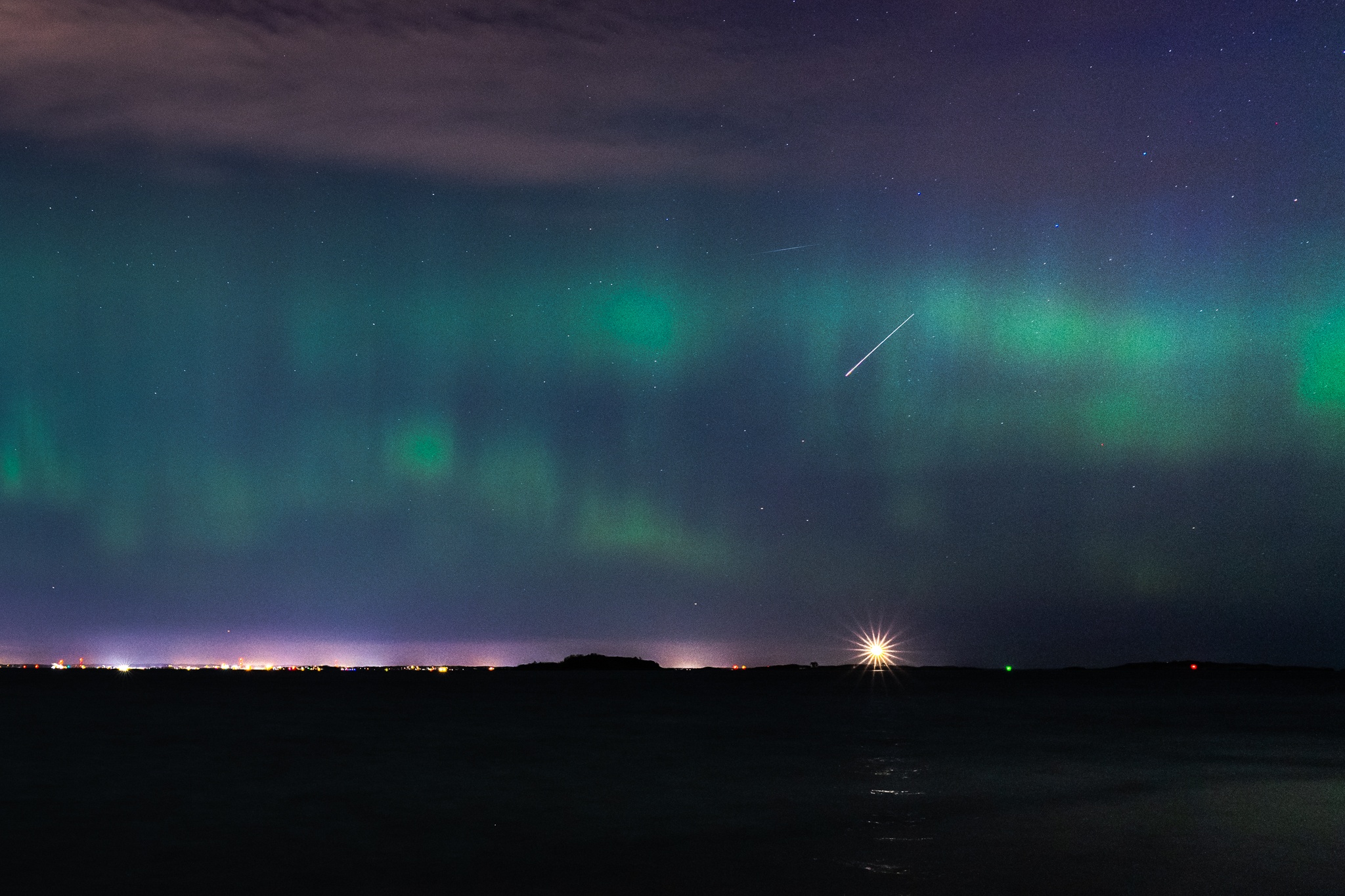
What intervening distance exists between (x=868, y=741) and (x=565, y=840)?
91.3 feet

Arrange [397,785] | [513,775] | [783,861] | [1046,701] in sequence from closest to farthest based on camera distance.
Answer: [783,861] → [397,785] → [513,775] → [1046,701]

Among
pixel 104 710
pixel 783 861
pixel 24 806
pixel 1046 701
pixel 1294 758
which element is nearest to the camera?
pixel 783 861

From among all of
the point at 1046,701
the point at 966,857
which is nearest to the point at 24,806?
the point at 966,857

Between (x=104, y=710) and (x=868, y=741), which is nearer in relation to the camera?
(x=868, y=741)

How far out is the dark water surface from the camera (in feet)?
57.2

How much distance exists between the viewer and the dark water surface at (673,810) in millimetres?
17422

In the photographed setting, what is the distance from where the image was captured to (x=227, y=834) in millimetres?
21688

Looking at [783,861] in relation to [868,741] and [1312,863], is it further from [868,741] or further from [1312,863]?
[868,741]

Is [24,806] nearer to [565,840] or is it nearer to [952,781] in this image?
[565,840]

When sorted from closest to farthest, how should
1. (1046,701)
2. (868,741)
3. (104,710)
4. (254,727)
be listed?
(868,741), (254,727), (104,710), (1046,701)

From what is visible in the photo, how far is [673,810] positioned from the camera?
2539 cm

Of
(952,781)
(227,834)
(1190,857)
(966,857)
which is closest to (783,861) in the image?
(966,857)

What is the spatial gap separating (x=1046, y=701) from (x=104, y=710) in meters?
77.0

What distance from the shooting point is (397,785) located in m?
30.0
